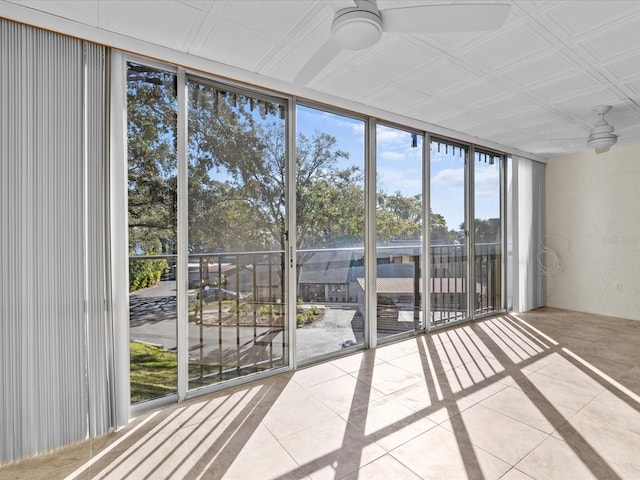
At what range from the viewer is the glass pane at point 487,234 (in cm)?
502

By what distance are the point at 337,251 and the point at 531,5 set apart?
234 cm

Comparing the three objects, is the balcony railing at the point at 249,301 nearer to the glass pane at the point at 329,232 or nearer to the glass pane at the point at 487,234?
the glass pane at the point at 329,232

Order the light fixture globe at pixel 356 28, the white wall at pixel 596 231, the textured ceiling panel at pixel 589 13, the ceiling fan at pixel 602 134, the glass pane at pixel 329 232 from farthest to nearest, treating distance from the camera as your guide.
Answer: the white wall at pixel 596 231 < the ceiling fan at pixel 602 134 < the glass pane at pixel 329 232 < the textured ceiling panel at pixel 589 13 < the light fixture globe at pixel 356 28

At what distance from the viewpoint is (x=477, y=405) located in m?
2.56

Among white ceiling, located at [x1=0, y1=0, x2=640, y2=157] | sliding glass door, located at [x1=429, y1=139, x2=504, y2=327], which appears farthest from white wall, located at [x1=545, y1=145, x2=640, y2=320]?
white ceiling, located at [x1=0, y1=0, x2=640, y2=157]

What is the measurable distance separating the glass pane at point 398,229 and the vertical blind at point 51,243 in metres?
2.65

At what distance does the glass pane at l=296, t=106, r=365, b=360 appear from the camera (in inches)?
129

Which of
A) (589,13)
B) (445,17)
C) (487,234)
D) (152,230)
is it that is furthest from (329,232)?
(487,234)

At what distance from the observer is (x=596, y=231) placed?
5297mm

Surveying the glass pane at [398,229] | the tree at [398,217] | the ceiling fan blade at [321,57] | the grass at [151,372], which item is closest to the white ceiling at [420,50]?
the ceiling fan blade at [321,57]

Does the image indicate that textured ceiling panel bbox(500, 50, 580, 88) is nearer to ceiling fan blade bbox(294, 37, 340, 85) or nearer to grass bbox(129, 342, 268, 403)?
ceiling fan blade bbox(294, 37, 340, 85)

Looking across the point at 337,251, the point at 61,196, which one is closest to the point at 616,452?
the point at 337,251

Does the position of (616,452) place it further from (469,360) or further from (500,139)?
(500,139)

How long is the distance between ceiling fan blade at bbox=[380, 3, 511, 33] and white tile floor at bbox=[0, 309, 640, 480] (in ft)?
7.44
